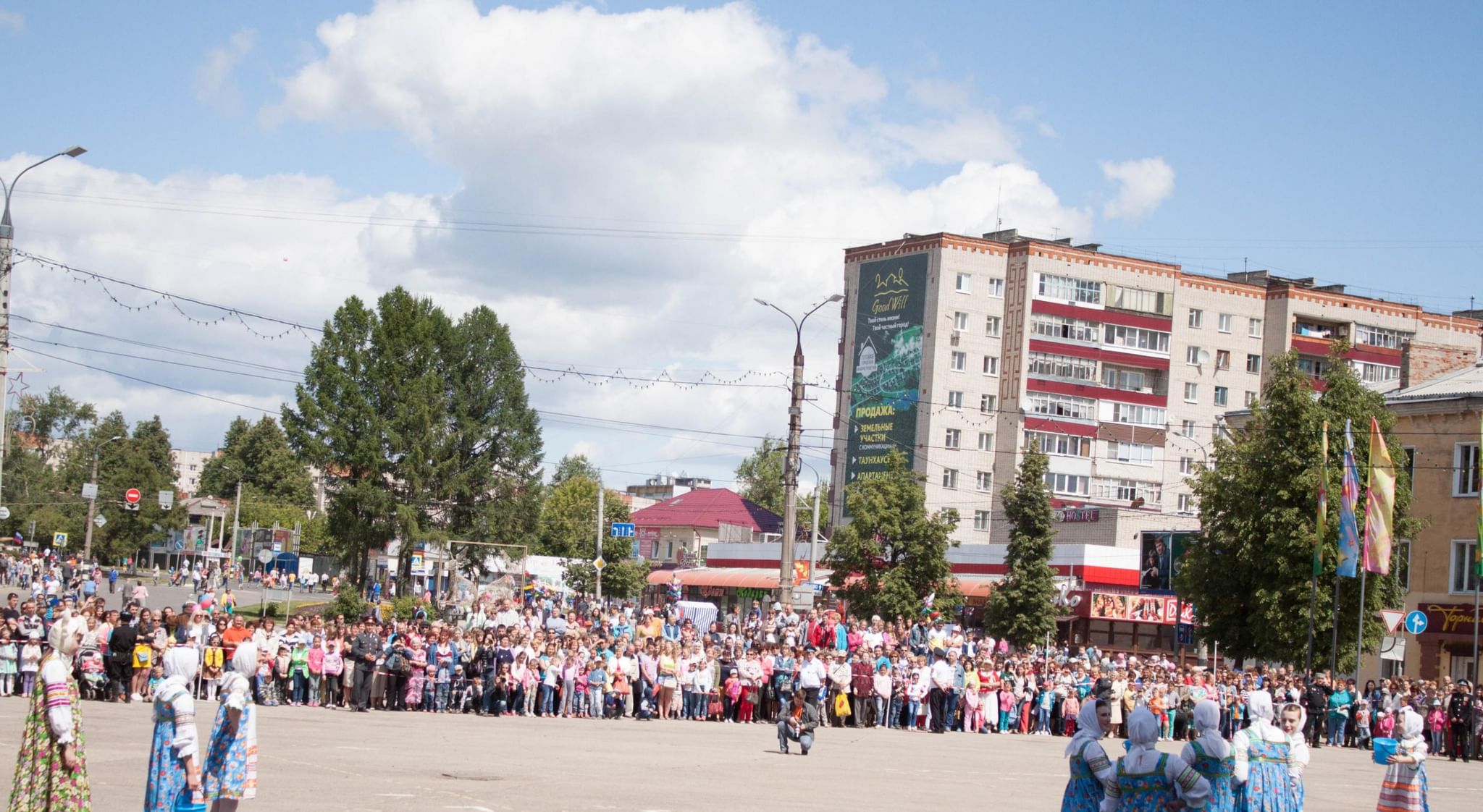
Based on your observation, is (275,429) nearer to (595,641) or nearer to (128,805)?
(595,641)

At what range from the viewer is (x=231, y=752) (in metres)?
10.5

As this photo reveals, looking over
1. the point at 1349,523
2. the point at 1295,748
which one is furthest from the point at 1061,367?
the point at 1295,748

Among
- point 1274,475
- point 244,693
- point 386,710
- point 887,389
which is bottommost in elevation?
point 386,710

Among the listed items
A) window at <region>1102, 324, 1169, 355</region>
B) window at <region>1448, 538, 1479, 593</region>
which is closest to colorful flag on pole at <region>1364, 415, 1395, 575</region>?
window at <region>1448, 538, 1479, 593</region>

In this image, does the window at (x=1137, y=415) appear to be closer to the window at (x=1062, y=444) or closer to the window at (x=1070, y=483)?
the window at (x=1062, y=444)

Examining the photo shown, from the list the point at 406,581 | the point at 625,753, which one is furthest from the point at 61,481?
the point at 625,753

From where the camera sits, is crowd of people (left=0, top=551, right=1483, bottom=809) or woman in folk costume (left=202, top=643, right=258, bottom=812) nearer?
woman in folk costume (left=202, top=643, right=258, bottom=812)

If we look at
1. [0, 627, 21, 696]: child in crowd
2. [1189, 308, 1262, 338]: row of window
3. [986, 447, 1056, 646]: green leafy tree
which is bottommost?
[0, 627, 21, 696]: child in crowd

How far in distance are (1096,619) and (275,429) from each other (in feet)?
323

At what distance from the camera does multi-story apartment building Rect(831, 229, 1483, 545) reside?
8688 centimetres

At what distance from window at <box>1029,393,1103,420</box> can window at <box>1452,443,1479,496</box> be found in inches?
1644

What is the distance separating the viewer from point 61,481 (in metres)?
119

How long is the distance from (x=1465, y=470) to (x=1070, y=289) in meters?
43.3

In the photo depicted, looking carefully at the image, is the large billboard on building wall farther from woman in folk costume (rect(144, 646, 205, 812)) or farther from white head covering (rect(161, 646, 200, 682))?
woman in folk costume (rect(144, 646, 205, 812))
